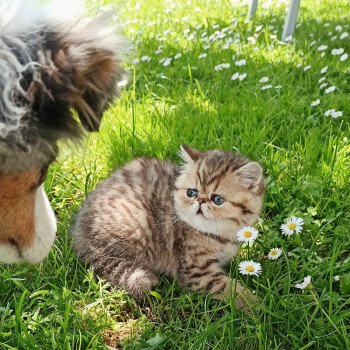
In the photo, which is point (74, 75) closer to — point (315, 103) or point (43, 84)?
point (43, 84)

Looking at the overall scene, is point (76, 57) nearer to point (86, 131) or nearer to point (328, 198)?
point (86, 131)

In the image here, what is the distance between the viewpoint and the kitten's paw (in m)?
2.95

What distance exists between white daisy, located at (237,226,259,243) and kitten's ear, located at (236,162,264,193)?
243 mm

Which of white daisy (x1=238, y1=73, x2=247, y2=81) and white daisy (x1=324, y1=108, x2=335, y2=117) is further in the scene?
white daisy (x1=238, y1=73, x2=247, y2=81)

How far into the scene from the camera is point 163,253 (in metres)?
3.25

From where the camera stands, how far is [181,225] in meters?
3.24

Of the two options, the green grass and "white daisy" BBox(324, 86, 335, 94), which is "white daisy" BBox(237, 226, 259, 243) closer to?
the green grass

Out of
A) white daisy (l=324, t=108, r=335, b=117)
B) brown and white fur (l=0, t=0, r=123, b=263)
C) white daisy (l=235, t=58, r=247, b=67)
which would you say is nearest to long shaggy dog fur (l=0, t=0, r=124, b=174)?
brown and white fur (l=0, t=0, r=123, b=263)

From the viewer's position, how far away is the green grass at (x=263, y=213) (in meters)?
2.63

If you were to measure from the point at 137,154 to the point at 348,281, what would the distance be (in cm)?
181

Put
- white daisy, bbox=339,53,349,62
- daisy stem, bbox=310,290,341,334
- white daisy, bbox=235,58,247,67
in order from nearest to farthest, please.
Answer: daisy stem, bbox=310,290,341,334 → white daisy, bbox=339,53,349,62 → white daisy, bbox=235,58,247,67

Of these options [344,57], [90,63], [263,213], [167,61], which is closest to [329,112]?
[263,213]

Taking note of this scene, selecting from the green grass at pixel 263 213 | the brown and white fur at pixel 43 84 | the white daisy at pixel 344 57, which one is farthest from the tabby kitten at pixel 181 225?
the white daisy at pixel 344 57

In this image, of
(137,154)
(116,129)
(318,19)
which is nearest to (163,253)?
(137,154)
